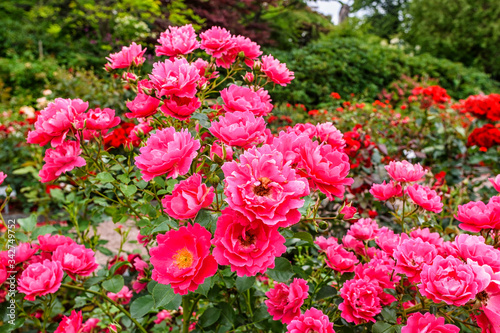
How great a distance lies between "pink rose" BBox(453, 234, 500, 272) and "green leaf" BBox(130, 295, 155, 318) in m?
0.83

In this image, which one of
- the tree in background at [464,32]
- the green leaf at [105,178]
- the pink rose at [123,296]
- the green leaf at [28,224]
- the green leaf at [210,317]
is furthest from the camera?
the tree in background at [464,32]

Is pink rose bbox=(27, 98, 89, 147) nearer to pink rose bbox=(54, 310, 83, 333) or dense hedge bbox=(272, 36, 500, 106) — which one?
pink rose bbox=(54, 310, 83, 333)

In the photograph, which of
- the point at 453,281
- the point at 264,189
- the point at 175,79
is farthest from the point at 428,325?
the point at 175,79

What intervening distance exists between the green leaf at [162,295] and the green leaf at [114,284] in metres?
0.40

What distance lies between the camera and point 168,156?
26.7 inches

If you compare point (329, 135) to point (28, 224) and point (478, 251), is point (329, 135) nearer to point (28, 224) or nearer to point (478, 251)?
point (478, 251)

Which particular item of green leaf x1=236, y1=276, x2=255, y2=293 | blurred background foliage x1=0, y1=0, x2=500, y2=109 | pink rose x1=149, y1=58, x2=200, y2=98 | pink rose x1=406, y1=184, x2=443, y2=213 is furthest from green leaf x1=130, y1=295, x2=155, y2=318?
blurred background foliage x1=0, y1=0, x2=500, y2=109

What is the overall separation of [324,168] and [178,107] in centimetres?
41

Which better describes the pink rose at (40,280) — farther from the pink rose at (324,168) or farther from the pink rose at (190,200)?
the pink rose at (324,168)

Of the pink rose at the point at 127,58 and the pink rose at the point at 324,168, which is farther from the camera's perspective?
the pink rose at the point at 127,58

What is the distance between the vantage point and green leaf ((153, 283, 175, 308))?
28.5 inches

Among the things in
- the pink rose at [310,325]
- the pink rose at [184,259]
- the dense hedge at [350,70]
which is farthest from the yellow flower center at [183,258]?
the dense hedge at [350,70]

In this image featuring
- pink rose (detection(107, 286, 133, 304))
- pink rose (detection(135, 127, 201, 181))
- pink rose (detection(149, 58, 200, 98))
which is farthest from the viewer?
pink rose (detection(107, 286, 133, 304))

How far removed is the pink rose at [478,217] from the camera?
2.63 feet
